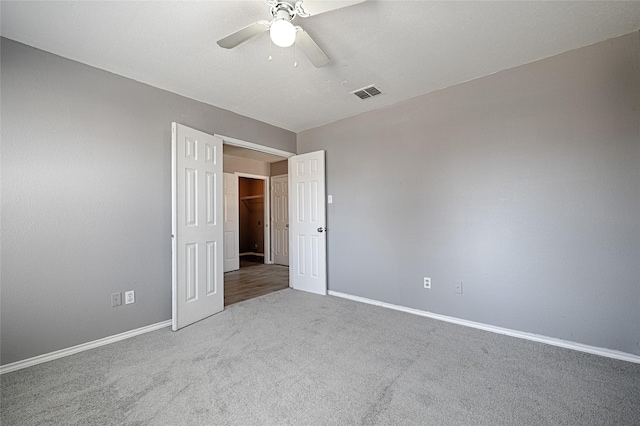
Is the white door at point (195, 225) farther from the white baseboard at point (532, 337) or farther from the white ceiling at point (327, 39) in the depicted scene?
the white baseboard at point (532, 337)

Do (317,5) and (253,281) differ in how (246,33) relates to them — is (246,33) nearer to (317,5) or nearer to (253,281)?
(317,5)

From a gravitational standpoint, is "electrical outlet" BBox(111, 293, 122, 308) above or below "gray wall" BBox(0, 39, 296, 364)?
below

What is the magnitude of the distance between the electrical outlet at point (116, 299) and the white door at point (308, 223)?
236 cm

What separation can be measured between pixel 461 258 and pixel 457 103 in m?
1.64

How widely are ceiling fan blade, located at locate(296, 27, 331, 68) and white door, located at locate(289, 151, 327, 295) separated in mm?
2153

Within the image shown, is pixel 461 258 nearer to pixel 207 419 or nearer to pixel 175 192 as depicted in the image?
pixel 207 419

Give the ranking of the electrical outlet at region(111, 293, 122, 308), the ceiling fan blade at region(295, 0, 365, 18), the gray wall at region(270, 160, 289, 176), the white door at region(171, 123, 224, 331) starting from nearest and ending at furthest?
the ceiling fan blade at region(295, 0, 365, 18) → the electrical outlet at region(111, 293, 122, 308) → the white door at region(171, 123, 224, 331) → the gray wall at region(270, 160, 289, 176)

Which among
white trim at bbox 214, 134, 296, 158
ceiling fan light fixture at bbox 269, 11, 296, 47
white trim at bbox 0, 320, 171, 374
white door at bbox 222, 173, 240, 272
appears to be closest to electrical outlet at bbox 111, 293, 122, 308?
white trim at bbox 0, 320, 171, 374

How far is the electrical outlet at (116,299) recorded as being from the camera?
2595mm

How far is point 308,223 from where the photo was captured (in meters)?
4.29

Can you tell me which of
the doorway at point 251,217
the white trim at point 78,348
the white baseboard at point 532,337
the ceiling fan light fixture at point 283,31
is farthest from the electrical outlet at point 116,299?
the doorway at point 251,217

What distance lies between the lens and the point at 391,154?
3480 millimetres

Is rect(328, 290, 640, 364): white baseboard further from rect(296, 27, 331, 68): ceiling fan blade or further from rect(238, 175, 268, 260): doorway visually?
rect(238, 175, 268, 260): doorway

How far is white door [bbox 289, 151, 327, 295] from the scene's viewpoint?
162 inches
